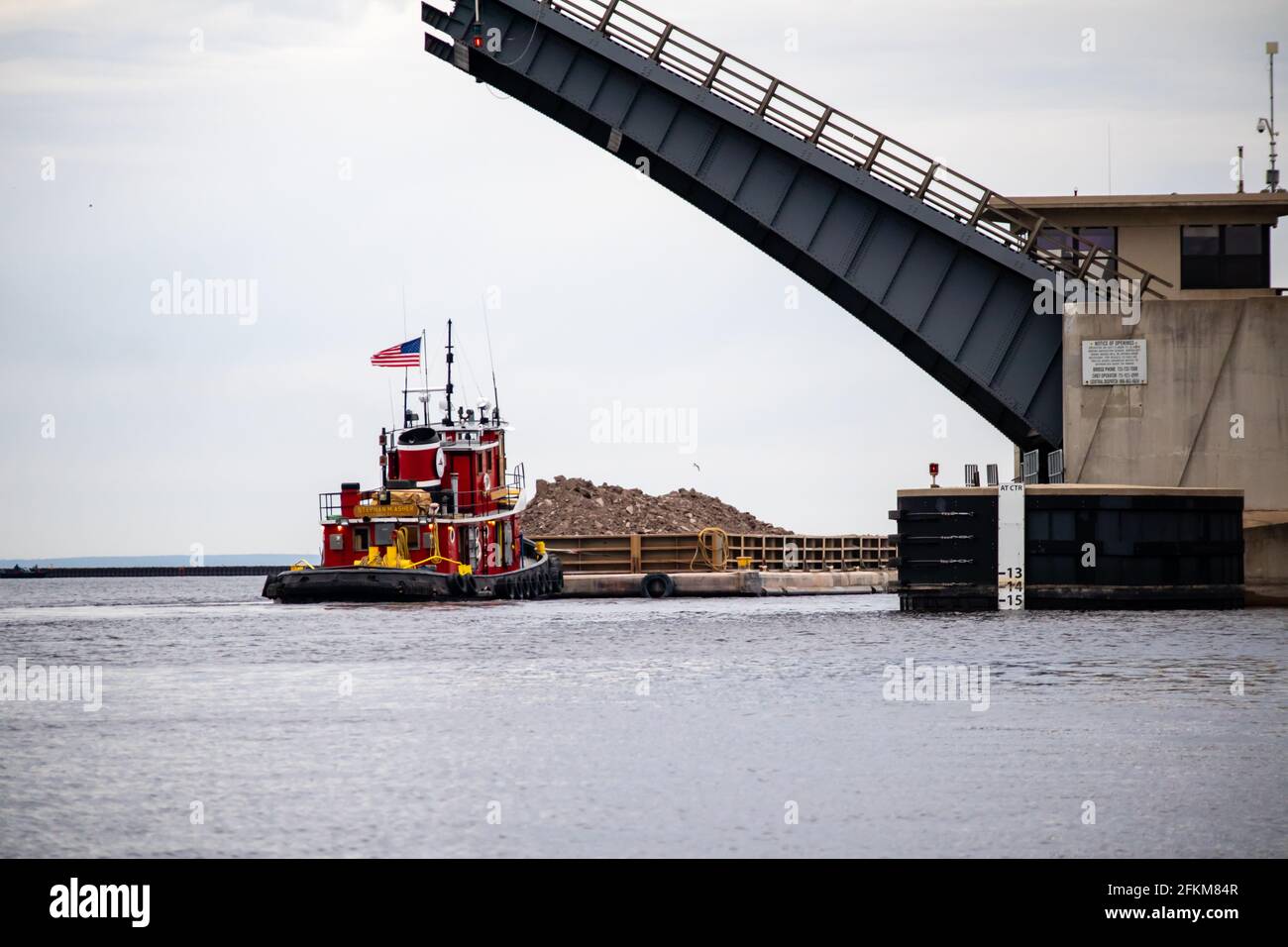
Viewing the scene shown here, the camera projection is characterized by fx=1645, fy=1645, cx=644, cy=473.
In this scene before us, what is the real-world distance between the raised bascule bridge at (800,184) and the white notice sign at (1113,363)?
72 cm

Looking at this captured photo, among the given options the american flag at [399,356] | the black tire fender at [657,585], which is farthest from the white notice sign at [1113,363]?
the black tire fender at [657,585]

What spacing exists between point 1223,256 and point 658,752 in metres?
22.9

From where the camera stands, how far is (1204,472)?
29328mm

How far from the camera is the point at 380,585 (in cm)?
3769

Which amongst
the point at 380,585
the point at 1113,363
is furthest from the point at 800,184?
the point at 380,585

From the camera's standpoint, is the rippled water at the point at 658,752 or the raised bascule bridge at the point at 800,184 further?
the raised bascule bridge at the point at 800,184

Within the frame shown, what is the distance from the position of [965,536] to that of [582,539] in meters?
26.8

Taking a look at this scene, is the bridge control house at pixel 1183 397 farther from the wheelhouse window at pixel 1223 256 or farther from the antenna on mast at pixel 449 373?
the antenna on mast at pixel 449 373

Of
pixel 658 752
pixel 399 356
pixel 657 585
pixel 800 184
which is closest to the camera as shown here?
pixel 658 752

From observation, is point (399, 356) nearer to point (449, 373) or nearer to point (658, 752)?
point (449, 373)

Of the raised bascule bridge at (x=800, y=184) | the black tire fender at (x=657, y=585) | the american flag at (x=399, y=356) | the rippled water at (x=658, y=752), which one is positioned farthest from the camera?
Result: the black tire fender at (x=657, y=585)

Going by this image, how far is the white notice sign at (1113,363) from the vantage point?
94.3ft

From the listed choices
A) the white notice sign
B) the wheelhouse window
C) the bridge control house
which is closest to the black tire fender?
the bridge control house

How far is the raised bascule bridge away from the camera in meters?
27.5
